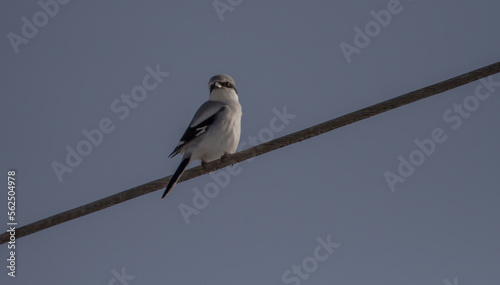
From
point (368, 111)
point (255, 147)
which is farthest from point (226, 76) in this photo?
point (368, 111)

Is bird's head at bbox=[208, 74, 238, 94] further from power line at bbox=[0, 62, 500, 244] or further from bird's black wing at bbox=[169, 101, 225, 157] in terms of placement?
power line at bbox=[0, 62, 500, 244]

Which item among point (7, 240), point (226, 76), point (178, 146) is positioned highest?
point (226, 76)

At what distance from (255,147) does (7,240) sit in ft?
7.26

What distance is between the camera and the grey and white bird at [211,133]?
324 inches

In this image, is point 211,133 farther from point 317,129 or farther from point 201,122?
point 317,129

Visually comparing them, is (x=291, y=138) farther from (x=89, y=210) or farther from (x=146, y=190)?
(x=89, y=210)

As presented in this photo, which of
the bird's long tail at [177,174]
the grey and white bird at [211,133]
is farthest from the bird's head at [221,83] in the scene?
the bird's long tail at [177,174]

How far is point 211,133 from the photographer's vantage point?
831 centimetres

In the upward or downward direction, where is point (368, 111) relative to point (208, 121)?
downward

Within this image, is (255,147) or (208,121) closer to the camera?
(255,147)

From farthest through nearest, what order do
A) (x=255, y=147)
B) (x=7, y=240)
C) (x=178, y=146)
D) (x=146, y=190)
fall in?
(x=178, y=146) < (x=255, y=147) < (x=146, y=190) < (x=7, y=240)

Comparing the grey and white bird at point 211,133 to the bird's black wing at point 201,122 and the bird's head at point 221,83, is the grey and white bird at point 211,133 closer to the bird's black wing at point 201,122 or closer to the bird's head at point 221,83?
the bird's black wing at point 201,122

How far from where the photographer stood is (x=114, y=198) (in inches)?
207

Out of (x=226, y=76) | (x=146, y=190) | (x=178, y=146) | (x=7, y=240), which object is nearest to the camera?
(x=7, y=240)
